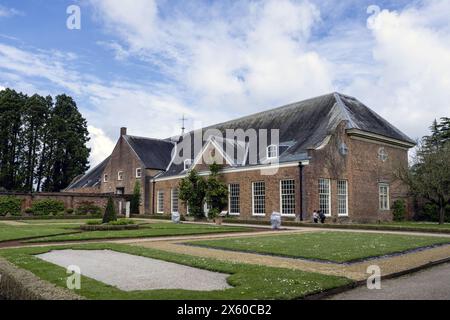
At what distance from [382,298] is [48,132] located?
189 ft

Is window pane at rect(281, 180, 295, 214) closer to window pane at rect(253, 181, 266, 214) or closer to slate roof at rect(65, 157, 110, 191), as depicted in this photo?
window pane at rect(253, 181, 266, 214)

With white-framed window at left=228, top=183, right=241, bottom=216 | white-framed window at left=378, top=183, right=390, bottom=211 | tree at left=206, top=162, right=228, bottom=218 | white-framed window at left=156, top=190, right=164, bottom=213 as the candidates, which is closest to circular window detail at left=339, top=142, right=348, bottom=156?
white-framed window at left=378, top=183, right=390, bottom=211

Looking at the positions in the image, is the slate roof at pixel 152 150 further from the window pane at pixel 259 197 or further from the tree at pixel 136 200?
the window pane at pixel 259 197

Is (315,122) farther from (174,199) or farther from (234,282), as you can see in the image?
(234,282)

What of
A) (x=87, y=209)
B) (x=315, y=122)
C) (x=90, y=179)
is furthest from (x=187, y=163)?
(x=90, y=179)

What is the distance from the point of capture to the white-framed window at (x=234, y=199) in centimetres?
3312

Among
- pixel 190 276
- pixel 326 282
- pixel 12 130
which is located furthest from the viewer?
pixel 12 130

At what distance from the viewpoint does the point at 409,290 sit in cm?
779

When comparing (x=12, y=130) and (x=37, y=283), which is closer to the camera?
(x=37, y=283)

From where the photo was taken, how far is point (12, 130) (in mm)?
56500

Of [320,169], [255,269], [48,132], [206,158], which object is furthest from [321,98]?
[48,132]

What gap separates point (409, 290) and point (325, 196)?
21.8 m

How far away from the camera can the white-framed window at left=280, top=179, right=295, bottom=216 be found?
28969mm

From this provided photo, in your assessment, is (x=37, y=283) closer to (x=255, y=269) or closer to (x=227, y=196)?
(x=255, y=269)
